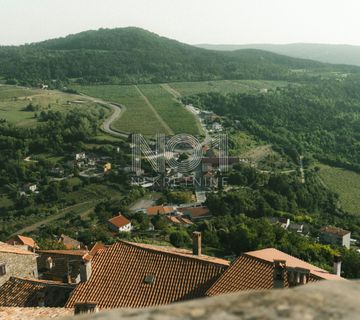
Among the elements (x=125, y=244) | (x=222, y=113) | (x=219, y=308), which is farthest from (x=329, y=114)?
(x=219, y=308)

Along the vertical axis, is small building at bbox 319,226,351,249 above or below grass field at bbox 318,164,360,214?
above

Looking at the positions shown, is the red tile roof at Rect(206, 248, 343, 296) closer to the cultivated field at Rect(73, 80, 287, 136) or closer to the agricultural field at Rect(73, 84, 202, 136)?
the agricultural field at Rect(73, 84, 202, 136)

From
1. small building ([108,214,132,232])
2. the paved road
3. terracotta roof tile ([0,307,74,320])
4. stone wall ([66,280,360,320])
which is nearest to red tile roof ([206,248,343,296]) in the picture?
terracotta roof tile ([0,307,74,320])

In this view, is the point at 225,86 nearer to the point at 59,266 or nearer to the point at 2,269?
the point at 59,266

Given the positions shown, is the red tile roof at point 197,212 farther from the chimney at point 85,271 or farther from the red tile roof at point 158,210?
the chimney at point 85,271

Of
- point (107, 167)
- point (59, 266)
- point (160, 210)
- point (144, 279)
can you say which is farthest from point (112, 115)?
point (144, 279)

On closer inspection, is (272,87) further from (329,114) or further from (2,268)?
(2,268)
